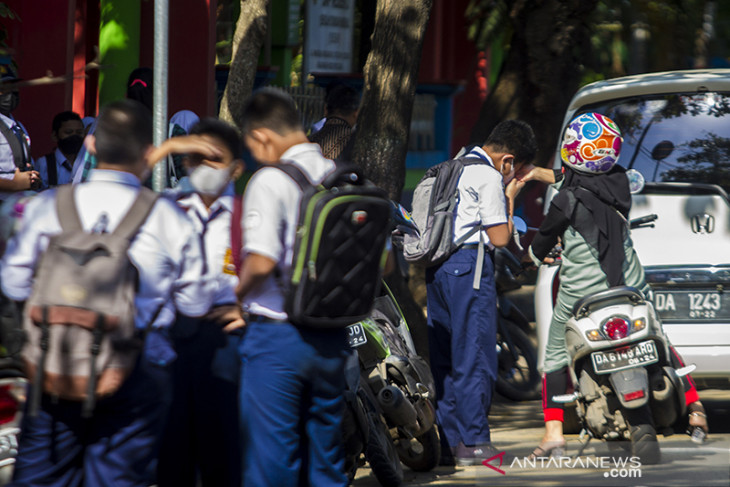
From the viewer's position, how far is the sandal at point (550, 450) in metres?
6.81

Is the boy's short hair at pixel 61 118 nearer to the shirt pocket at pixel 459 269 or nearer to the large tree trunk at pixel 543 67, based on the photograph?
the shirt pocket at pixel 459 269

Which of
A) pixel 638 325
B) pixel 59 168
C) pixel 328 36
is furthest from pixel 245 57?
pixel 328 36

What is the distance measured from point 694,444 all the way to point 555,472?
1006 mm

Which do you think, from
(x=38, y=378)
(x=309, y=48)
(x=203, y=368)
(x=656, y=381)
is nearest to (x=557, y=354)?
(x=656, y=381)

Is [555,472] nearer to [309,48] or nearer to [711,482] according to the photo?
[711,482]

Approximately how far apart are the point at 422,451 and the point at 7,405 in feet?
8.14

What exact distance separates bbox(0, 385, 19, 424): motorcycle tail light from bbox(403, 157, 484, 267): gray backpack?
8.44ft

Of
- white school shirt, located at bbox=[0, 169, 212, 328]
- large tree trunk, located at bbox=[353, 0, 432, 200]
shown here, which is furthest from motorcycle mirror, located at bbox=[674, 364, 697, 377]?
white school shirt, located at bbox=[0, 169, 212, 328]

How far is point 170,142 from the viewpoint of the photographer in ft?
15.4

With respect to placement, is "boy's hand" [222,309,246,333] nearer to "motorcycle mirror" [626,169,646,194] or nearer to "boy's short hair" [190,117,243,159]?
"boy's short hair" [190,117,243,159]

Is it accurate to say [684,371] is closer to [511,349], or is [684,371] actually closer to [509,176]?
[509,176]

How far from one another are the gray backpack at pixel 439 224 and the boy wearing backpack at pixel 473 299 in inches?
1.1

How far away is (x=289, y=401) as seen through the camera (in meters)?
4.59

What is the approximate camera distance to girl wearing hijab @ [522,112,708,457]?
6648 millimetres
